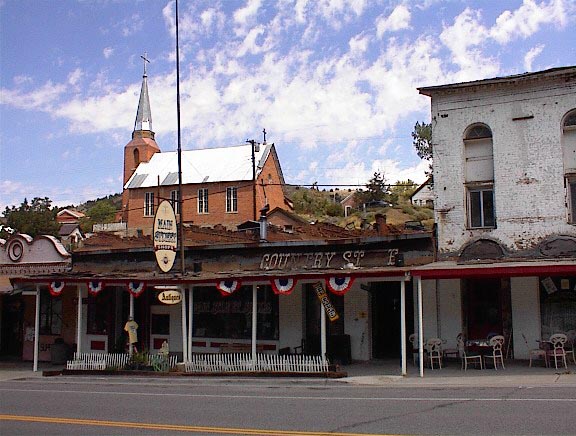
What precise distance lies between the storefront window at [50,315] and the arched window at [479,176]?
54.3 ft

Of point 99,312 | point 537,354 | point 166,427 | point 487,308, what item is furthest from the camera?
point 99,312

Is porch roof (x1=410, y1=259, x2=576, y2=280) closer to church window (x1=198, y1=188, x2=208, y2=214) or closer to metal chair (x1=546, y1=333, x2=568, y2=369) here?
metal chair (x1=546, y1=333, x2=568, y2=369)

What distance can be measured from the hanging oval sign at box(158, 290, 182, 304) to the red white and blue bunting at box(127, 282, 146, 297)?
66.1 inches

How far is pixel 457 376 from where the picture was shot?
16828mm

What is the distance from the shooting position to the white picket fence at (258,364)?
1834 cm

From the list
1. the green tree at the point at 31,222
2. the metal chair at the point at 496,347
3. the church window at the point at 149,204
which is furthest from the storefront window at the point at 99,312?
the green tree at the point at 31,222

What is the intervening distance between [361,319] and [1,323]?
678 inches

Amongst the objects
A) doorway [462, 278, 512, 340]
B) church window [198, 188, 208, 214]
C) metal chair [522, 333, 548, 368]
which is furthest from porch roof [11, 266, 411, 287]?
church window [198, 188, 208, 214]

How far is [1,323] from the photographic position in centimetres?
2961

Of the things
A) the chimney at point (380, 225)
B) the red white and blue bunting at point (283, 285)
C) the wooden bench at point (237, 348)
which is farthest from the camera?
the wooden bench at point (237, 348)

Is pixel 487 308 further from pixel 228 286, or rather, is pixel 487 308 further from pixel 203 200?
pixel 203 200

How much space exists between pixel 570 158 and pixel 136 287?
45.3ft

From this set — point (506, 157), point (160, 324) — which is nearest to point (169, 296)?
point (160, 324)

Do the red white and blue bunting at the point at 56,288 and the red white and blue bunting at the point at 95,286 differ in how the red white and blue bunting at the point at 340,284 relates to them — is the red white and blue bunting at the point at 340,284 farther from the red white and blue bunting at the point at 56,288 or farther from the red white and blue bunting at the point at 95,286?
the red white and blue bunting at the point at 56,288
